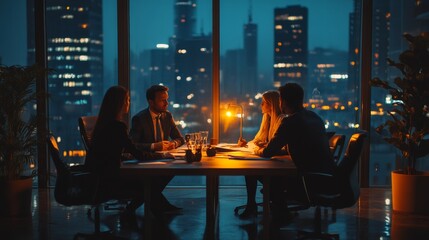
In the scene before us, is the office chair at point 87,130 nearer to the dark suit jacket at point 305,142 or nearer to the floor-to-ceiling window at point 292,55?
the floor-to-ceiling window at point 292,55

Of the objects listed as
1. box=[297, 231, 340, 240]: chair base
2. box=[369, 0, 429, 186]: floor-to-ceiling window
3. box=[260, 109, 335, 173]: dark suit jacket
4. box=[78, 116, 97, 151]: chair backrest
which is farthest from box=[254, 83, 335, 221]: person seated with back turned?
box=[369, 0, 429, 186]: floor-to-ceiling window

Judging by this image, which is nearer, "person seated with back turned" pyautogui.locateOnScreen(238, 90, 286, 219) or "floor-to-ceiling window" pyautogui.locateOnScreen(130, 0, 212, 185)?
"person seated with back turned" pyautogui.locateOnScreen(238, 90, 286, 219)

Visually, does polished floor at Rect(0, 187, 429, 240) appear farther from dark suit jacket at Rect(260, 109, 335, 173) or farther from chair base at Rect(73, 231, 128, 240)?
dark suit jacket at Rect(260, 109, 335, 173)

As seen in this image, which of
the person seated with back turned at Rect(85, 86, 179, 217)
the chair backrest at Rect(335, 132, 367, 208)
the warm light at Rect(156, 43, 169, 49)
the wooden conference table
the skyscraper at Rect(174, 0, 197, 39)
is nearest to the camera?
the wooden conference table

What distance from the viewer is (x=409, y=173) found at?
5555 millimetres

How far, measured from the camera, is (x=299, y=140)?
4023mm

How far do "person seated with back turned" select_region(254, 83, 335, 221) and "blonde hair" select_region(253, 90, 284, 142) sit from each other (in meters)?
0.83

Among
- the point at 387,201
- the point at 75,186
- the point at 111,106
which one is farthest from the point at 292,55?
the point at 75,186

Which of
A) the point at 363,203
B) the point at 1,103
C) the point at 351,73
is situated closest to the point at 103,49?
the point at 1,103

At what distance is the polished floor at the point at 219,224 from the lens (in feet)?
15.2

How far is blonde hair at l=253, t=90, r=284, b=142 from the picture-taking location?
17.1 feet

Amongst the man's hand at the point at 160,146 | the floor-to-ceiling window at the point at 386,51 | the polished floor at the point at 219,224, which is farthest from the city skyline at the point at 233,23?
the man's hand at the point at 160,146

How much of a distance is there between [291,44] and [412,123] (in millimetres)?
2186

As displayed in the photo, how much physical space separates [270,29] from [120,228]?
3431 mm
